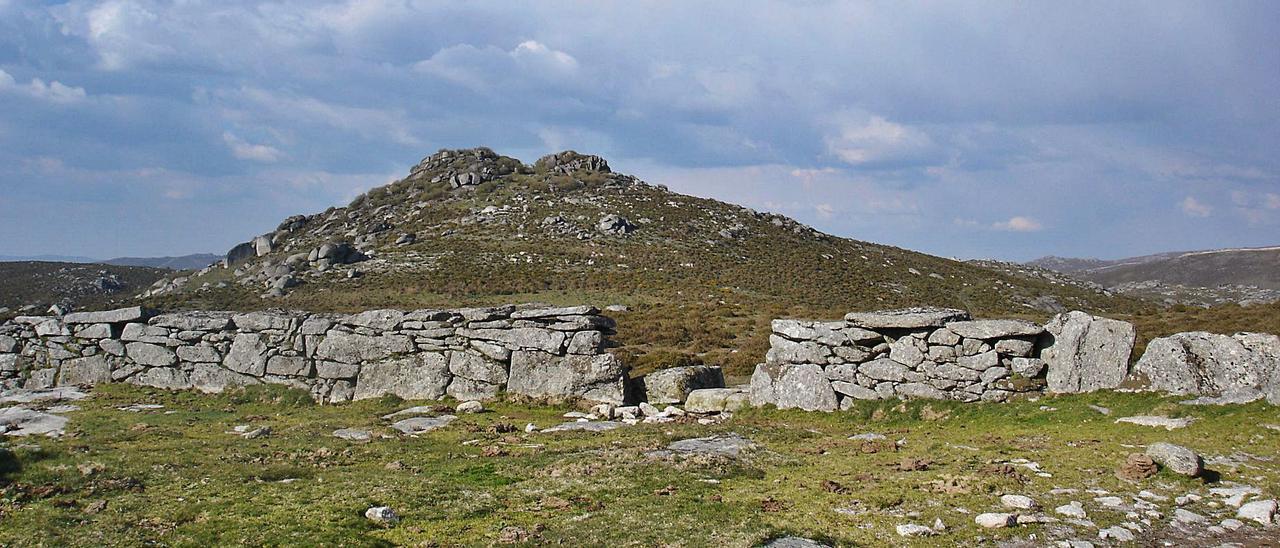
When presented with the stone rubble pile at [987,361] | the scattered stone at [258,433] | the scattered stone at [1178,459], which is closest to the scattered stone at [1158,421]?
the stone rubble pile at [987,361]

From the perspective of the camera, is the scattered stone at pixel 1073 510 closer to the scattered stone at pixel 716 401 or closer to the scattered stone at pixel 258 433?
the scattered stone at pixel 716 401

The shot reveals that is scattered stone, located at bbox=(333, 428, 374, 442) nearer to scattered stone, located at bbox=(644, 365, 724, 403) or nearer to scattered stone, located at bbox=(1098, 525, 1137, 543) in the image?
scattered stone, located at bbox=(644, 365, 724, 403)

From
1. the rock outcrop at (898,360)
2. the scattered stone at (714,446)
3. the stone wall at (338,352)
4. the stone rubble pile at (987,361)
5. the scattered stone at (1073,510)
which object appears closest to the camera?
the scattered stone at (1073,510)

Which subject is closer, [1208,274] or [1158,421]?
[1158,421]

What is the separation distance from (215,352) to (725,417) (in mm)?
14530

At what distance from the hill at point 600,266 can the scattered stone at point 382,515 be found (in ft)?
73.2

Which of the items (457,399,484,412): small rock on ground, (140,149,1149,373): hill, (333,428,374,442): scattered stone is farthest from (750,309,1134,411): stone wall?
(140,149,1149,373): hill

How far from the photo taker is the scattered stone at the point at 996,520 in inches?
300

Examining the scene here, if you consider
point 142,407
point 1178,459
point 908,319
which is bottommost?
point 142,407

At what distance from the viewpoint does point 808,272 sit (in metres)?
65.2

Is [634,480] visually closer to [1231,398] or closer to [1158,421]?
[1158,421]

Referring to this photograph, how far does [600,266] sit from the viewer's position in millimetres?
64438

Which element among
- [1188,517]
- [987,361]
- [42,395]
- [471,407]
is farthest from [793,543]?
[42,395]

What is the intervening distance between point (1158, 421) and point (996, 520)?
6926 millimetres
